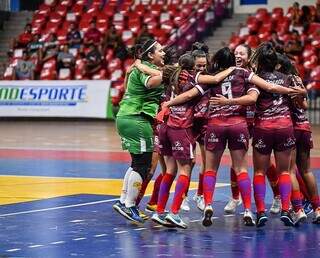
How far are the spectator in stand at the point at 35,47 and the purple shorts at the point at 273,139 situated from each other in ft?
79.4

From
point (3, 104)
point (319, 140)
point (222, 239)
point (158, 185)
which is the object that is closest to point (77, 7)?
point (3, 104)

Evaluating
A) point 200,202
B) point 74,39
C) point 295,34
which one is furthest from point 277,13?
point 200,202

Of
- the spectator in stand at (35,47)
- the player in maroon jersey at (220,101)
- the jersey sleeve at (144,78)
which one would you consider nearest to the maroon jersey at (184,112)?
the player in maroon jersey at (220,101)

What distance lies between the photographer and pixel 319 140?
23859mm

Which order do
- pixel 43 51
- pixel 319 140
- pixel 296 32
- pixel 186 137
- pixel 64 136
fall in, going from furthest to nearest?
pixel 43 51, pixel 296 32, pixel 64 136, pixel 319 140, pixel 186 137

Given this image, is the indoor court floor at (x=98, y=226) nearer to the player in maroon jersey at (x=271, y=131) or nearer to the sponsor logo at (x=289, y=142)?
the player in maroon jersey at (x=271, y=131)

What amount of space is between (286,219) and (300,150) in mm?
972

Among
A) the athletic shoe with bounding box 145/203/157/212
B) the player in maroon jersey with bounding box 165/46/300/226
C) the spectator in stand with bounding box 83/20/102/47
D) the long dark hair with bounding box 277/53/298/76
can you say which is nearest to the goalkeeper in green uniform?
the player in maroon jersey with bounding box 165/46/300/226

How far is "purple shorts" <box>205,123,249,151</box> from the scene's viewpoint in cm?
1085

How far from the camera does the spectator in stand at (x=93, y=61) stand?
33.0 metres

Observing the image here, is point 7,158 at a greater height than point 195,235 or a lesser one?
lesser

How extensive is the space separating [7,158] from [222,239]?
10.8m

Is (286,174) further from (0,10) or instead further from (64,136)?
(0,10)

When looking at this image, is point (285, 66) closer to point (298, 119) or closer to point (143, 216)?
point (298, 119)
